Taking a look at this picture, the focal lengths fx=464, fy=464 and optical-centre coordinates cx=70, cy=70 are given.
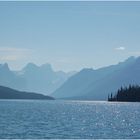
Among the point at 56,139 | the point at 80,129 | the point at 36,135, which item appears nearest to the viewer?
the point at 56,139

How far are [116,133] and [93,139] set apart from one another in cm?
1547

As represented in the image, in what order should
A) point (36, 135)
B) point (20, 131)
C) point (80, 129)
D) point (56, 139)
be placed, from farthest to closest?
1. point (80, 129)
2. point (20, 131)
3. point (36, 135)
4. point (56, 139)

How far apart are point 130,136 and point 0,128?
90.7 ft

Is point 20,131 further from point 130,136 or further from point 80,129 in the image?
point 130,136

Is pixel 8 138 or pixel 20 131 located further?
pixel 20 131

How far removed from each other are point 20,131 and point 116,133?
19055mm

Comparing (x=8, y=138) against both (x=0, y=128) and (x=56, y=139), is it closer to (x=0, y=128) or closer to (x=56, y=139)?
(x=56, y=139)

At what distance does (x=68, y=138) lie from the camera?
266ft

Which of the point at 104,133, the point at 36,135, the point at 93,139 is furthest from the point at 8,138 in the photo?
the point at 104,133

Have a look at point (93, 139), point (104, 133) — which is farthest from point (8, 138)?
point (104, 133)

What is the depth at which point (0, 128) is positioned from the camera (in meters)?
96.9

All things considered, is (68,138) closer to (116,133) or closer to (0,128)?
(116,133)

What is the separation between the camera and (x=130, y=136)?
8725cm

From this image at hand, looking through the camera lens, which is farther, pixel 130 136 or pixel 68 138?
pixel 130 136
